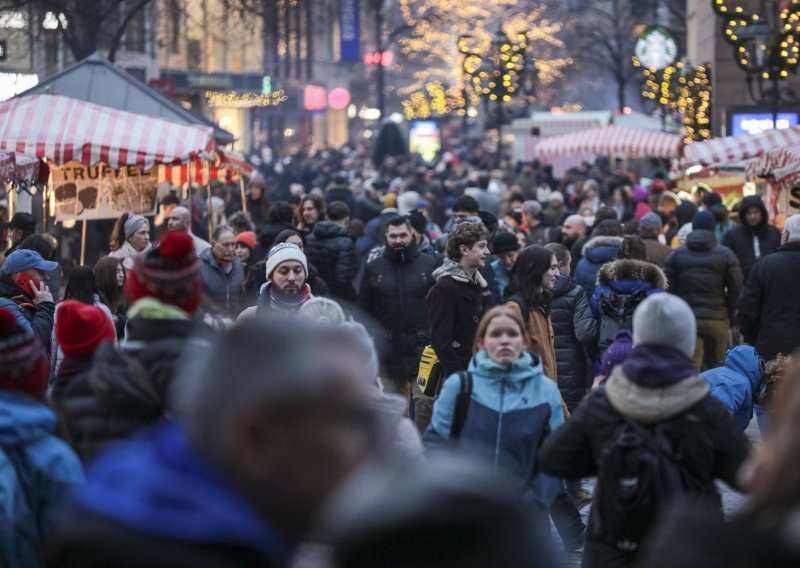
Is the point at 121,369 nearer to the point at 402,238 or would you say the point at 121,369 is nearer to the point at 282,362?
the point at 282,362

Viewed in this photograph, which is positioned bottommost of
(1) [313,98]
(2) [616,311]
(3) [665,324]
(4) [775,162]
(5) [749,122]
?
(2) [616,311]

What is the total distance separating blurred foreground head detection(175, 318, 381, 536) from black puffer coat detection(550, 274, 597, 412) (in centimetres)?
775

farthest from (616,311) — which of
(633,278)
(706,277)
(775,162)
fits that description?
(775,162)

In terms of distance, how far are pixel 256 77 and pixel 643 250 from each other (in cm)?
5413

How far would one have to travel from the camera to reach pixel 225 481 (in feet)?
7.73

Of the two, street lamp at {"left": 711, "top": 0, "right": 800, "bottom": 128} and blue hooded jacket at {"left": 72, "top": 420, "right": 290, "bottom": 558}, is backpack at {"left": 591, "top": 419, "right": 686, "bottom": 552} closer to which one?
blue hooded jacket at {"left": 72, "top": 420, "right": 290, "bottom": 558}

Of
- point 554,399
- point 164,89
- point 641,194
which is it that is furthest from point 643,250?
point 164,89

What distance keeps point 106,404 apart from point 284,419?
2555mm

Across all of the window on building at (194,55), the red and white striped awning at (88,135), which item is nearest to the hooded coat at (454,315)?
the red and white striped awning at (88,135)

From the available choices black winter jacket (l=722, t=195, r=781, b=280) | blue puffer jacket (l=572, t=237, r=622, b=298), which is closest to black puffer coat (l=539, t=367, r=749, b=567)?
blue puffer jacket (l=572, t=237, r=622, b=298)

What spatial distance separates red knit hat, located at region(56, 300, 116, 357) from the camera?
19.1 feet

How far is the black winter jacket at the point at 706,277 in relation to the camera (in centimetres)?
1239

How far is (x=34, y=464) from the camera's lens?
4.78 meters

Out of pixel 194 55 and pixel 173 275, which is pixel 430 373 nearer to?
pixel 173 275
